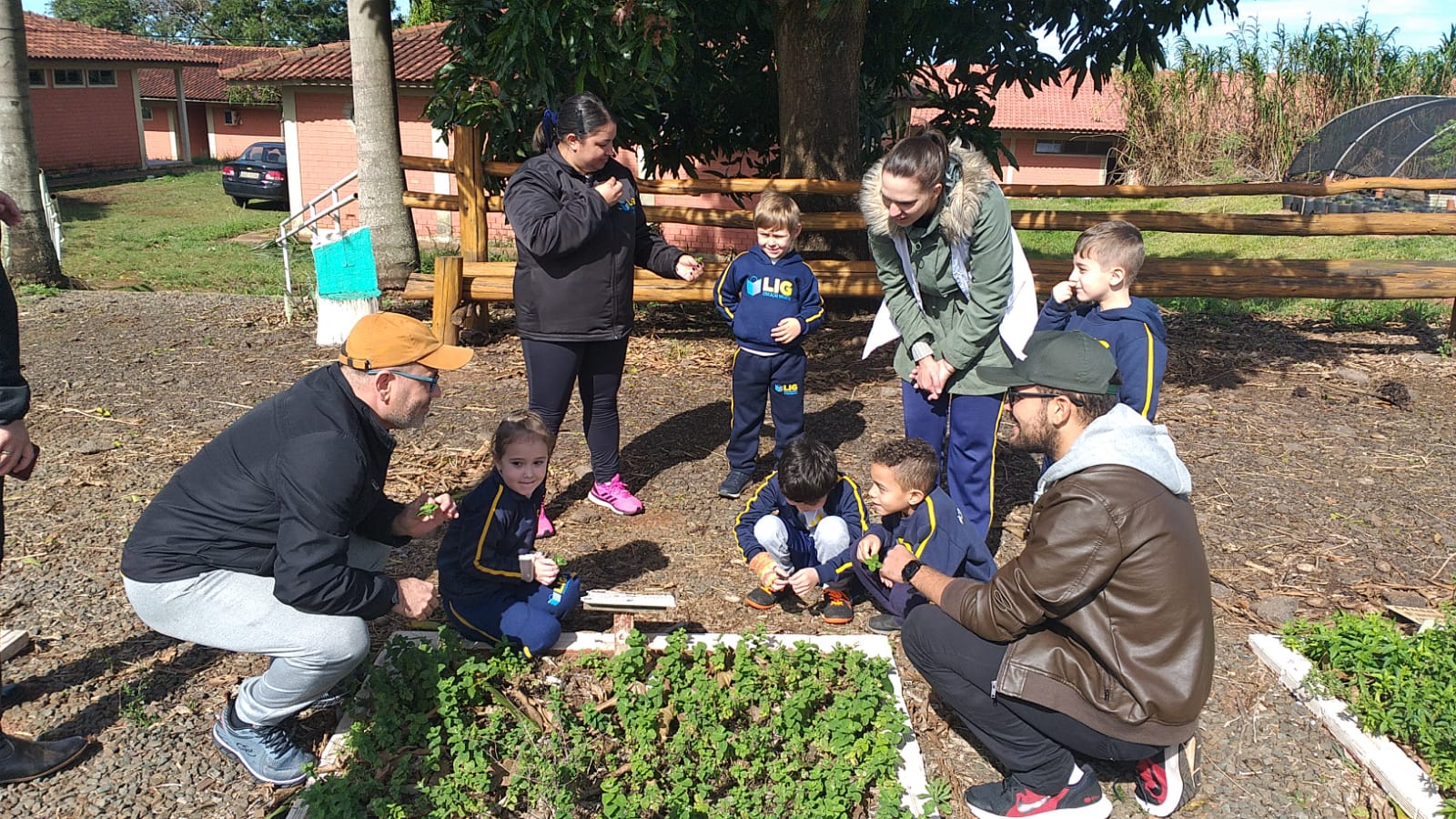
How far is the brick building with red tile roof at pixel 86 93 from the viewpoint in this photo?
99.5 ft

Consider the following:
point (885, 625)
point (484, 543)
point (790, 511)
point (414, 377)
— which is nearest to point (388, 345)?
point (414, 377)

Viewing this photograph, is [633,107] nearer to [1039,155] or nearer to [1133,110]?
[1133,110]

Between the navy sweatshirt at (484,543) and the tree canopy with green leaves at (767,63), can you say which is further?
the tree canopy with green leaves at (767,63)

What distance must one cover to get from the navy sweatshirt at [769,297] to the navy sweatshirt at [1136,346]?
1.34m

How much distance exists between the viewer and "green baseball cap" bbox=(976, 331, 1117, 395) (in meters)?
2.86

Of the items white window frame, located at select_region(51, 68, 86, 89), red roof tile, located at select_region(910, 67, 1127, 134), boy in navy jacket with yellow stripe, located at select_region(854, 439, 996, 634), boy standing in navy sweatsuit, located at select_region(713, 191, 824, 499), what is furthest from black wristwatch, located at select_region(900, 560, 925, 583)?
white window frame, located at select_region(51, 68, 86, 89)

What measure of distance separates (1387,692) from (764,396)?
2927 mm

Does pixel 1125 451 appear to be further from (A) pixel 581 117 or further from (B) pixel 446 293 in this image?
(B) pixel 446 293

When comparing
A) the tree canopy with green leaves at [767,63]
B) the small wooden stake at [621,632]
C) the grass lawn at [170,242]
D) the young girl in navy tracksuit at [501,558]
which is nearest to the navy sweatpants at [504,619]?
the young girl in navy tracksuit at [501,558]

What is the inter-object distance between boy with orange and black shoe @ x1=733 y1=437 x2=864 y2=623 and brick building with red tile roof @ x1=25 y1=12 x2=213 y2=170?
109 feet

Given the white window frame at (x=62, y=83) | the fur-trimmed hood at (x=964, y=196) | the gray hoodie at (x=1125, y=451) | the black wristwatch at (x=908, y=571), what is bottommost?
the black wristwatch at (x=908, y=571)

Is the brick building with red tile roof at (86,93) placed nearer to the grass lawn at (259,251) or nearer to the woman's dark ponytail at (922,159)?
the grass lawn at (259,251)

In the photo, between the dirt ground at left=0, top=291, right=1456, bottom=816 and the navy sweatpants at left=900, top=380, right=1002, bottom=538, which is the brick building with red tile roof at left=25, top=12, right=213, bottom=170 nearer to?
the dirt ground at left=0, top=291, right=1456, bottom=816

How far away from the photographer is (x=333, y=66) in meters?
21.7
